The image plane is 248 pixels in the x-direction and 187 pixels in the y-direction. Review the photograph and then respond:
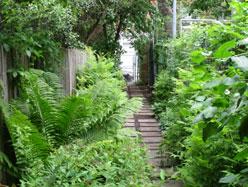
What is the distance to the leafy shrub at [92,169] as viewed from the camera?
2.83m

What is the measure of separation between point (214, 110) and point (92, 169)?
174 cm

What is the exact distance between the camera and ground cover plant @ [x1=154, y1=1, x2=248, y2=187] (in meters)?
1.30

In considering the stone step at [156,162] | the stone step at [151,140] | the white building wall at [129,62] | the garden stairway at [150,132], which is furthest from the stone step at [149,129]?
the white building wall at [129,62]

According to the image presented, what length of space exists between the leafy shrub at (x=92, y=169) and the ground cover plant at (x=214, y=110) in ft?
2.16

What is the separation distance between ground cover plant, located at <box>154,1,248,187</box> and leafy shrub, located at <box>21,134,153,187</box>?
660 mm

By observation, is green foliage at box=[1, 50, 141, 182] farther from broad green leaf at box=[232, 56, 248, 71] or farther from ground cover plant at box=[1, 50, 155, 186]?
broad green leaf at box=[232, 56, 248, 71]

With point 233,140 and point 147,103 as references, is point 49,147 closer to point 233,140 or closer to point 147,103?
point 233,140

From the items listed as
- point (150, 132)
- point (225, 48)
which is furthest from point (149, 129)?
point (225, 48)

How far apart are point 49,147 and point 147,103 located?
284 inches

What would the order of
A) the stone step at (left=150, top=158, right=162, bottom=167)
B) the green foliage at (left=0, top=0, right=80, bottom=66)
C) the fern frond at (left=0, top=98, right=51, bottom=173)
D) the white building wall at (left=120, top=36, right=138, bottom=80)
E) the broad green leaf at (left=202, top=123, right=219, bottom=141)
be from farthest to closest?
1. the white building wall at (left=120, top=36, right=138, bottom=80)
2. the stone step at (left=150, top=158, right=162, bottom=167)
3. the green foliage at (left=0, top=0, right=80, bottom=66)
4. the fern frond at (left=0, top=98, right=51, bottom=173)
5. the broad green leaf at (left=202, top=123, right=219, bottom=141)

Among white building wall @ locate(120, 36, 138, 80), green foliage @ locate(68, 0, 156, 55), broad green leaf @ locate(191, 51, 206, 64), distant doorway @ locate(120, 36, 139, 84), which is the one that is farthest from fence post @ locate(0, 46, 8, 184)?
white building wall @ locate(120, 36, 138, 80)

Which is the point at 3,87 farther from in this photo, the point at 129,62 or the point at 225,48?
the point at 129,62

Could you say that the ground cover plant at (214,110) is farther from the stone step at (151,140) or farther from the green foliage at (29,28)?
the green foliage at (29,28)

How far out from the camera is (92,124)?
464 centimetres
